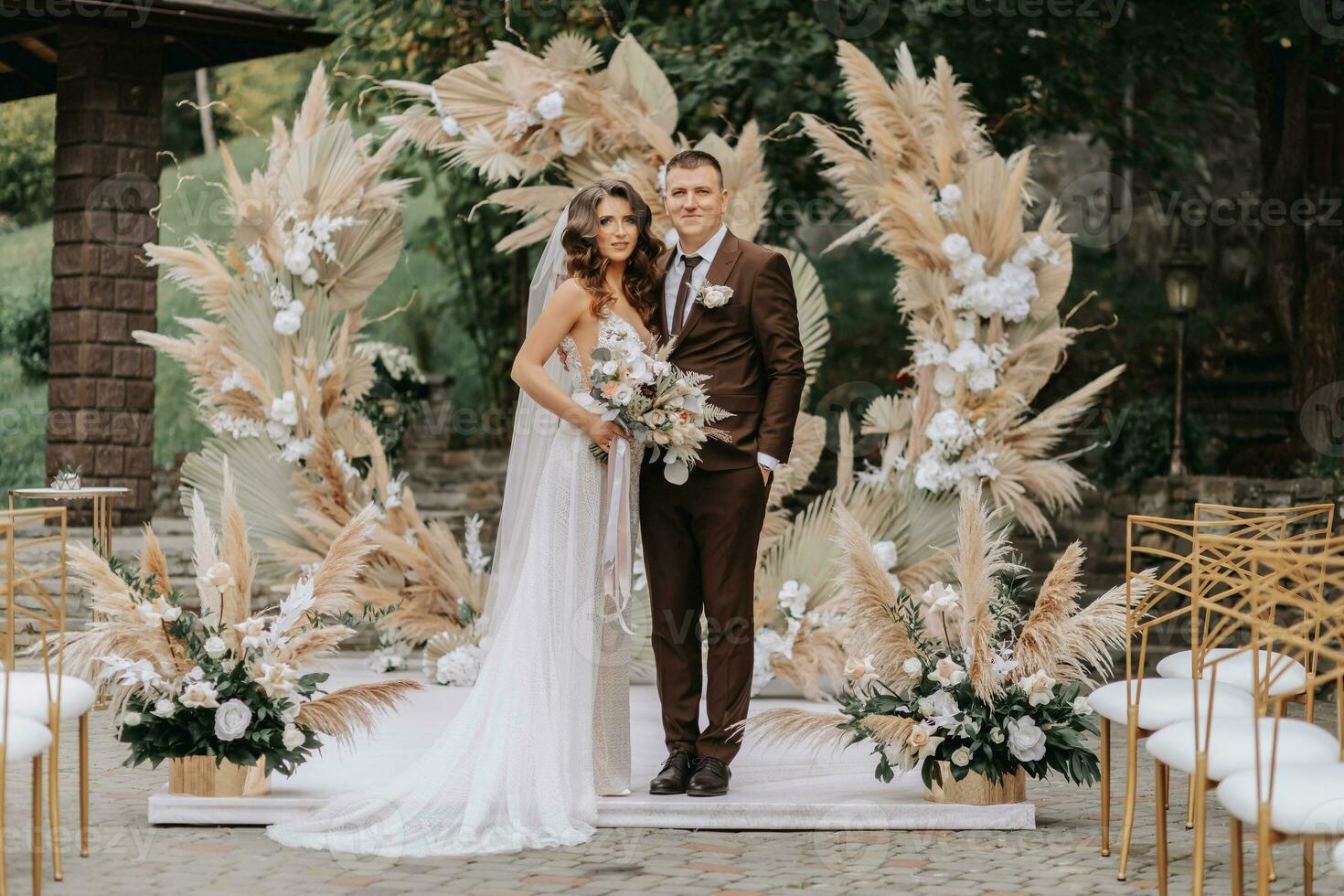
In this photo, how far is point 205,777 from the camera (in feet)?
16.5

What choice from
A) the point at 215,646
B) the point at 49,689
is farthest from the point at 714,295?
the point at 49,689

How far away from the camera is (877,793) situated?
5258 millimetres

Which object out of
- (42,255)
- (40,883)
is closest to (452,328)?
(42,255)

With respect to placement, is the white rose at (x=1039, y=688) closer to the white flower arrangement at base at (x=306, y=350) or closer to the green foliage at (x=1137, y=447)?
the white flower arrangement at base at (x=306, y=350)

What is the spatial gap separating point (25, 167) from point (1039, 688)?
53.4ft

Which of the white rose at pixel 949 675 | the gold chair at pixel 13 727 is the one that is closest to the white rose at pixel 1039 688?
the white rose at pixel 949 675

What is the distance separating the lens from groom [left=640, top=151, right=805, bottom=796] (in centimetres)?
518

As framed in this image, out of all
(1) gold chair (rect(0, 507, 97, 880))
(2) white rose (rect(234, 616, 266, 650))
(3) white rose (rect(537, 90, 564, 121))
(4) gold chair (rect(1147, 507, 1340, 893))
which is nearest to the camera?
(4) gold chair (rect(1147, 507, 1340, 893))

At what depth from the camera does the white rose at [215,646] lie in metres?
4.93

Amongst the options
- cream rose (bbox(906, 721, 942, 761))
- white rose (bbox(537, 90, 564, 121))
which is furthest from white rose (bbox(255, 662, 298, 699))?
white rose (bbox(537, 90, 564, 121))

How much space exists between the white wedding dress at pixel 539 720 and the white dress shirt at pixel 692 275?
21 cm

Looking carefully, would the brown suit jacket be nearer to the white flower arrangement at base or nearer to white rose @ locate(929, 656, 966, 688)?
white rose @ locate(929, 656, 966, 688)

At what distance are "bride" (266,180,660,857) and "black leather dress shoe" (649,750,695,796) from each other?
106 mm

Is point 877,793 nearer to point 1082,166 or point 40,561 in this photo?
point 40,561
